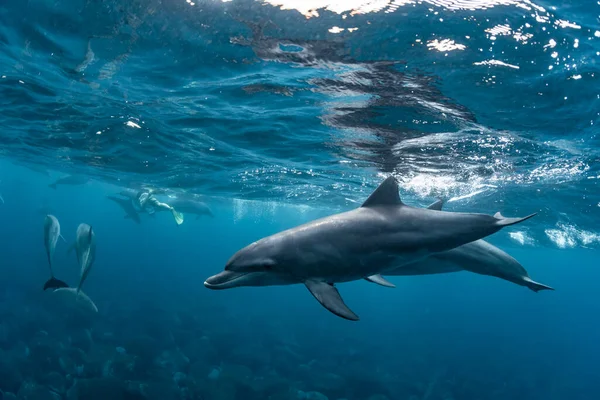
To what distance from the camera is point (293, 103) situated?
38.4ft

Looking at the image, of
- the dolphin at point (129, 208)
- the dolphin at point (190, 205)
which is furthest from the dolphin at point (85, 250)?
the dolphin at point (190, 205)

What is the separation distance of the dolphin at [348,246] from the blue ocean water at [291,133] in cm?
452

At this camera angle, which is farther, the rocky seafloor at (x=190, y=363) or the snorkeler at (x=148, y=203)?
the snorkeler at (x=148, y=203)

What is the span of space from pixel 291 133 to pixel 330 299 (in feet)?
36.2

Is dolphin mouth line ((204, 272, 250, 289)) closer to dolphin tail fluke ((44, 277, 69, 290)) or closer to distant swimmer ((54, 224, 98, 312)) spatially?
distant swimmer ((54, 224, 98, 312))

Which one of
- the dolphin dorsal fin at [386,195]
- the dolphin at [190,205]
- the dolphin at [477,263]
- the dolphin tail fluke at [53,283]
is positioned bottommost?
the dolphin at [190,205]

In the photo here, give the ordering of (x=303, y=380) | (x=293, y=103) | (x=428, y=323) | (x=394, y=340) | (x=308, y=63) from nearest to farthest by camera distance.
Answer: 1. (x=308, y=63)
2. (x=293, y=103)
3. (x=303, y=380)
4. (x=394, y=340)
5. (x=428, y=323)

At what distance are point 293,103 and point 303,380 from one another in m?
11.8

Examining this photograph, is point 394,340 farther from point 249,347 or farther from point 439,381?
point 249,347

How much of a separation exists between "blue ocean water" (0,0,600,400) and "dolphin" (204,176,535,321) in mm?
4518

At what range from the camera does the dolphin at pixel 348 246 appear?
14.1ft

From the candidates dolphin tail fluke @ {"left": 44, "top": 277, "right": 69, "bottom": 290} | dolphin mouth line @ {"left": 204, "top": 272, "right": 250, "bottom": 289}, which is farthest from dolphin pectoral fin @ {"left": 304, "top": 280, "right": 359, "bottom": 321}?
dolphin tail fluke @ {"left": 44, "top": 277, "right": 69, "bottom": 290}

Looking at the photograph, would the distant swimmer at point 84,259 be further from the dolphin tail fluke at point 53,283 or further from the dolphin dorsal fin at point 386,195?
the dolphin dorsal fin at point 386,195

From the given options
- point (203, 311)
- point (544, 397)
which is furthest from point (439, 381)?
point (203, 311)
